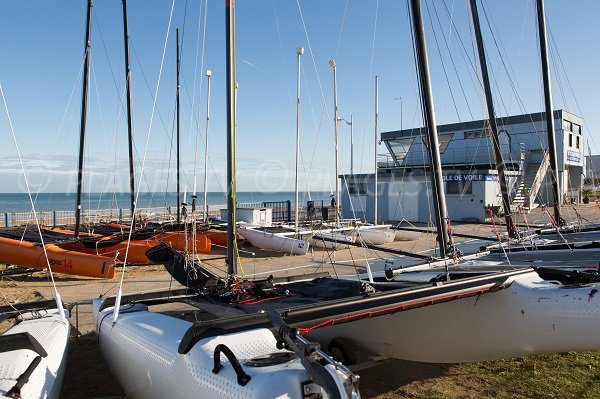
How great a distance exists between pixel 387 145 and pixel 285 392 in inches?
1260

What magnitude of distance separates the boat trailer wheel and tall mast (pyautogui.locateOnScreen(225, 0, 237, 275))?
1531mm

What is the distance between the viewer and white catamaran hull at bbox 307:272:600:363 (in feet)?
13.8

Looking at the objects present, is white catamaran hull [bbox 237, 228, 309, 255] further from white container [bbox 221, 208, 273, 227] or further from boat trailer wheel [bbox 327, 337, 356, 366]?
boat trailer wheel [bbox 327, 337, 356, 366]

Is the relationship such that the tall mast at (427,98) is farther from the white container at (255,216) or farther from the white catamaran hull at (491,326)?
the white container at (255,216)

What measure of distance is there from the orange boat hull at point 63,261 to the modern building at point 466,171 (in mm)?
14596

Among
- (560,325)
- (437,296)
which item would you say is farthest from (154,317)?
(560,325)

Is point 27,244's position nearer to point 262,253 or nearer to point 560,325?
point 262,253

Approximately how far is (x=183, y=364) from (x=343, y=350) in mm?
2716

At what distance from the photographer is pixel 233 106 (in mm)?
5809

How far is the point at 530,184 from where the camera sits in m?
28.0

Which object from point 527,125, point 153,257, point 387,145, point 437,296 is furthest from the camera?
point 387,145

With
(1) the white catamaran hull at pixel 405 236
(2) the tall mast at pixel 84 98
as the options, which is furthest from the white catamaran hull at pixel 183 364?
(1) the white catamaran hull at pixel 405 236

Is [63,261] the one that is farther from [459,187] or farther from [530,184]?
[530,184]

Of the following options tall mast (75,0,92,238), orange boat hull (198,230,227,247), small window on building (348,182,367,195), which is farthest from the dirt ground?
small window on building (348,182,367,195)
